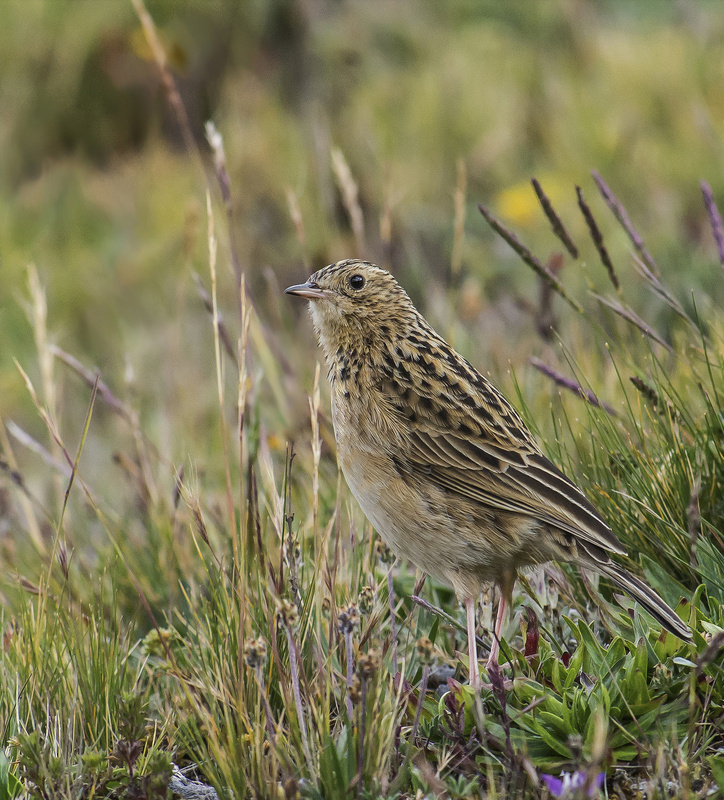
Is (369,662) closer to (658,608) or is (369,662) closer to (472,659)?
(472,659)

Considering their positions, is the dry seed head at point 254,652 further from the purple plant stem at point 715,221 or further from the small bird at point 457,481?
the purple plant stem at point 715,221

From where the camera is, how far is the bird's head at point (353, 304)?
13.0ft

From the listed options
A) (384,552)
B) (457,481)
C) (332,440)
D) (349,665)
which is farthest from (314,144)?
(349,665)

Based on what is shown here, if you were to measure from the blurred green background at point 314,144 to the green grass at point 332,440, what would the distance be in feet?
0.13

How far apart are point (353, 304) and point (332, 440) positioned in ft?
2.56

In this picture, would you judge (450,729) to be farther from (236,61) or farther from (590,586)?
(236,61)

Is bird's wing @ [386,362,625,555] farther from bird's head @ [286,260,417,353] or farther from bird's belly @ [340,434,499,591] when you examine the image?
bird's head @ [286,260,417,353]

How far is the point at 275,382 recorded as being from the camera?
501 cm

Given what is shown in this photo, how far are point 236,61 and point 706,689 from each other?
9303mm

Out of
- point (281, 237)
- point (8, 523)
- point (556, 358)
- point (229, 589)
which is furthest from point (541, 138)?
point (229, 589)

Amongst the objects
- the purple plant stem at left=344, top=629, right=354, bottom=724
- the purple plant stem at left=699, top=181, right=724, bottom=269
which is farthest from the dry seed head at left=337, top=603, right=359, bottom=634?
the purple plant stem at left=699, top=181, right=724, bottom=269

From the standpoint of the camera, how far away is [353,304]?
4000 mm

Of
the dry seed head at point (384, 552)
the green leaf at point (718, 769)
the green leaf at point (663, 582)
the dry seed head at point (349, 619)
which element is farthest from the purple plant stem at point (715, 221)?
the dry seed head at point (349, 619)

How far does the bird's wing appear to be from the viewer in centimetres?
318
